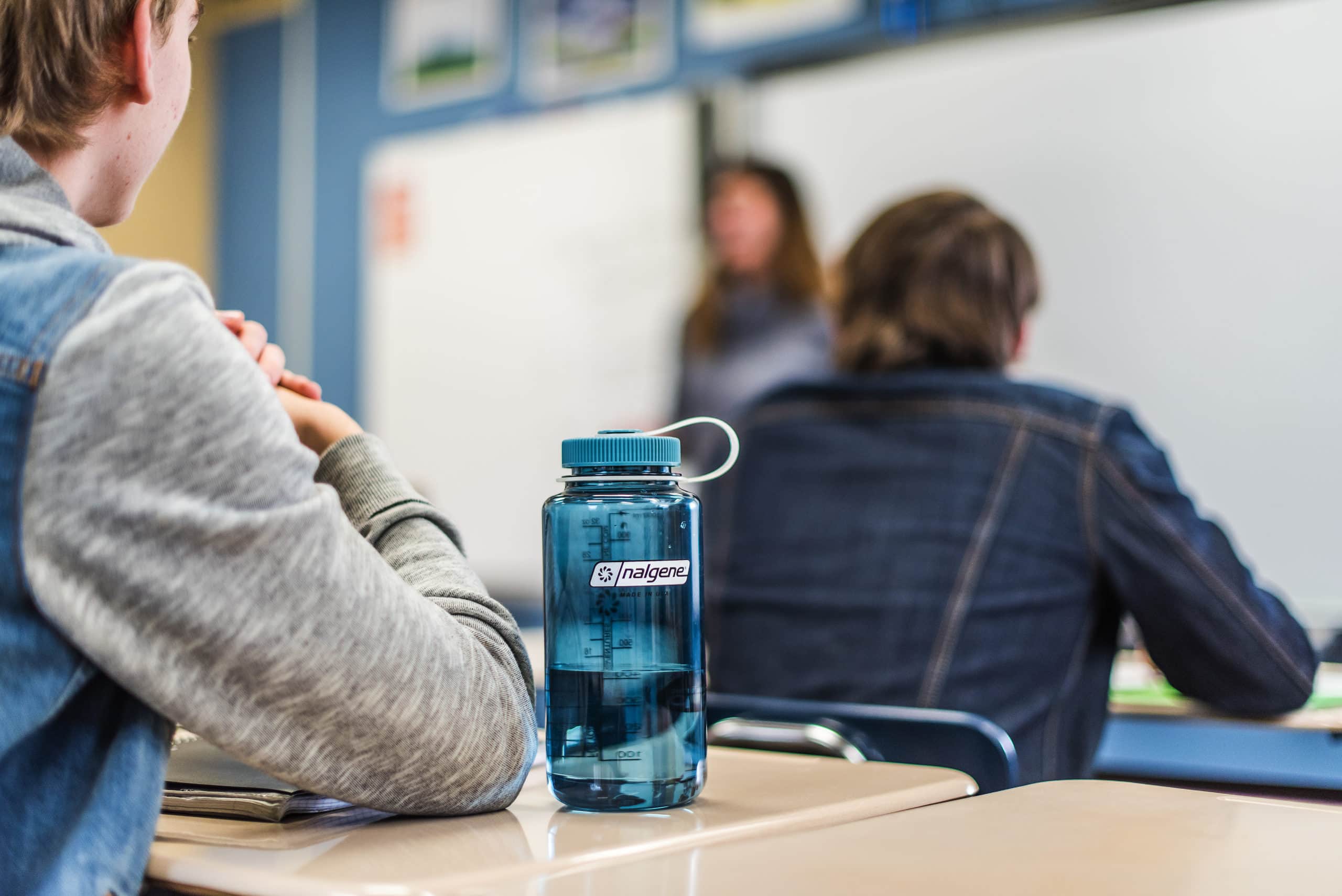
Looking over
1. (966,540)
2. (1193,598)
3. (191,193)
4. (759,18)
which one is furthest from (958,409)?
(191,193)

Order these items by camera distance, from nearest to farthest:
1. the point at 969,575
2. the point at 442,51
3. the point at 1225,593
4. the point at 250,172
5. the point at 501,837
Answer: the point at 501,837 → the point at 1225,593 → the point at 969,575 → the point at 442,51 → the point at 250,172

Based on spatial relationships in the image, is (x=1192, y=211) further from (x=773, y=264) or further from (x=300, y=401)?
(x=300, y=401)

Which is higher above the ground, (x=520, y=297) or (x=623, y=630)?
(x=520, y=297)

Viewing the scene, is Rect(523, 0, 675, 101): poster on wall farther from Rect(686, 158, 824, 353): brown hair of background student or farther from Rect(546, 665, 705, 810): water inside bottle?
Rect(546, 665, 705, 810): water inside bottle

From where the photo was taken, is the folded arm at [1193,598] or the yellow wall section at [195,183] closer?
the folded arm at [1193,598]

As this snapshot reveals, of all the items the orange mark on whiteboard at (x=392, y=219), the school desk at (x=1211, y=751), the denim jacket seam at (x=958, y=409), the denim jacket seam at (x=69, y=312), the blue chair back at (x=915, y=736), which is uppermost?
the orange mark on whiteboard at (x=392, y=219)

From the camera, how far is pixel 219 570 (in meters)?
0.66

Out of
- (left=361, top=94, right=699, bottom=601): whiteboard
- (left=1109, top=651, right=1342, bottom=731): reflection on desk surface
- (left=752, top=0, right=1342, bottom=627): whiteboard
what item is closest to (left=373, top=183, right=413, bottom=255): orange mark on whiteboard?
(left=361, top=94, right=699, bottom=601): whiteboard

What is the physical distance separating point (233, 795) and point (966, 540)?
1.03 m

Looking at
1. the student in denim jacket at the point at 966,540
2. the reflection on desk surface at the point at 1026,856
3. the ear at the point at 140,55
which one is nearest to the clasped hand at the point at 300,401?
the ear at the point at 140,55

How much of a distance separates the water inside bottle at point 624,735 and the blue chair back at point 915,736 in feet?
1.70

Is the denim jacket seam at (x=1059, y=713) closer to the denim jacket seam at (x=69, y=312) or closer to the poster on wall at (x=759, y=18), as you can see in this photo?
the denim jacket seam at (x=69, y=312)

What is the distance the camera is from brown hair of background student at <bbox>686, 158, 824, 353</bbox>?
3.28 meters

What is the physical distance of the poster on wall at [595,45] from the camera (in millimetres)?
3680
